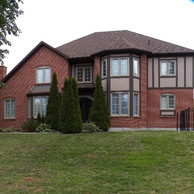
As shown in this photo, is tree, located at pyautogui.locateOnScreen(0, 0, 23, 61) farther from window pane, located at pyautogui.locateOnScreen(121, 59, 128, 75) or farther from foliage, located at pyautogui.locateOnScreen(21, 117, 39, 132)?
window pane, located at pyautogui.locateOnScreen(121, 59, 128, 75)

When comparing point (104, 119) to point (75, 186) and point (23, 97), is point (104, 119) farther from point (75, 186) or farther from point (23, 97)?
point (75, 186)

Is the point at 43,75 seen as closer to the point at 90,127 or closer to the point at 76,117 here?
the point at 76,117

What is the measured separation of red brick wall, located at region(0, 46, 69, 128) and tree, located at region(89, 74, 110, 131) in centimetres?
402

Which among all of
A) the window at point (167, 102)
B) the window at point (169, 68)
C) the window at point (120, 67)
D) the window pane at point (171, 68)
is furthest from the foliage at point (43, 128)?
the window pane at point (171, 68)

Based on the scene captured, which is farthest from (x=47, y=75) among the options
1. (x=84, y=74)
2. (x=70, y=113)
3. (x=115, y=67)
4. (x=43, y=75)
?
(x=70, y=113)

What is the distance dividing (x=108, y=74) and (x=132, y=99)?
238 centimetres

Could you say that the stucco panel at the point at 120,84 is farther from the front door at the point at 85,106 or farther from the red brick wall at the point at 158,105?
the front door at the point at 85,106

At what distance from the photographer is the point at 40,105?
2019cm

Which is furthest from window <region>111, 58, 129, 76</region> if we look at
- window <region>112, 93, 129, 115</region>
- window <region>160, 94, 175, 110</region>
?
window <region>160, 94, 175, 110</region>

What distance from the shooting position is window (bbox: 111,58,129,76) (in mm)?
18047

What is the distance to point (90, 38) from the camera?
23.5 metres

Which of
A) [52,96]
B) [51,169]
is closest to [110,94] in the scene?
[52,96]

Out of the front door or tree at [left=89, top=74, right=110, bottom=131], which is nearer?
tree at [left=89, top=74, right=110, bottom=131]

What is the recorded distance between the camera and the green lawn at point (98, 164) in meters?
6.11
